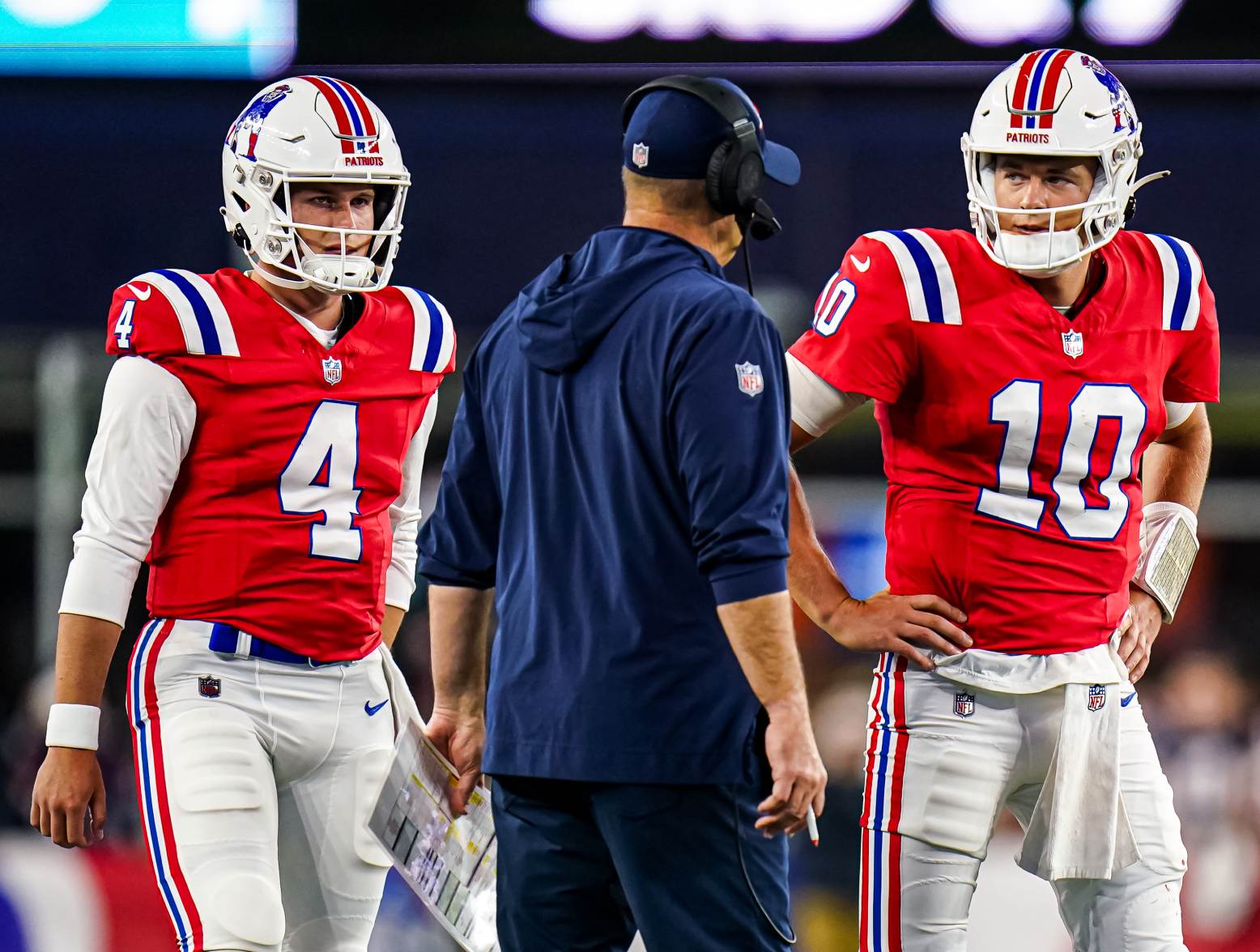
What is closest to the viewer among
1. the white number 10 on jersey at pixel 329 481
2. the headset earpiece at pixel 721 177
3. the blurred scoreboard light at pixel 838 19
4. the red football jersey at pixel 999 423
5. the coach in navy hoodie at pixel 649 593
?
the coach in navy hoodie at pixel 649 593

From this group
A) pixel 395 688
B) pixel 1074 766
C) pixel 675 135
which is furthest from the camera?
pixel 395 688

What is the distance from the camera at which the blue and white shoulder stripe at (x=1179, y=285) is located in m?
3.05

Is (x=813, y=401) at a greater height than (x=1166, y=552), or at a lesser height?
greater

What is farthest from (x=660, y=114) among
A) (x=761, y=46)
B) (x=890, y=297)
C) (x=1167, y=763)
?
(x=1167, y=763)

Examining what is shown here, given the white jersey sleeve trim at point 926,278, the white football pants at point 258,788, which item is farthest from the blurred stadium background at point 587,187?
the white jersey sleeve trim at point 926,278

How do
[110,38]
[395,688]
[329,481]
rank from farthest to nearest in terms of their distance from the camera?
1. [110,38]
2. [395,688]
3. [329,481]

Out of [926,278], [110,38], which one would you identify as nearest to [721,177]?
[926,278]

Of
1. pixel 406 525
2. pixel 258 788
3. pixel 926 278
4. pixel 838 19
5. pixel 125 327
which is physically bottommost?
pixel 258 788

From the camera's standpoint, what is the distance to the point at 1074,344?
2.93m

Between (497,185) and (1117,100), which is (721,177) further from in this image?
(497,185)

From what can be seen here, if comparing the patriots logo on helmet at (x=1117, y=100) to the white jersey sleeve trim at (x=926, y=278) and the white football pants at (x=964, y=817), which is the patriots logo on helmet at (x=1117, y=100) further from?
the white football pants at (x=964, y=817)

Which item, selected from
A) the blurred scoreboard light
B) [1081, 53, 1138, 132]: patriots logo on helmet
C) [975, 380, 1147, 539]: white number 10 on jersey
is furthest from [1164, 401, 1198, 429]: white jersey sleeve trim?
the blurred scoreboard light

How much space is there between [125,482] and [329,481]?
33cm

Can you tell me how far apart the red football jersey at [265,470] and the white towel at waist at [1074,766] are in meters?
0.96
